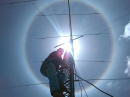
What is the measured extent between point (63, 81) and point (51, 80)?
181 cm

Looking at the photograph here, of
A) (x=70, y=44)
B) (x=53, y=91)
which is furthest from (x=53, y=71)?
(x=70, y=44)

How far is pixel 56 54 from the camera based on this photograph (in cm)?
659

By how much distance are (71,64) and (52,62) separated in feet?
4.98

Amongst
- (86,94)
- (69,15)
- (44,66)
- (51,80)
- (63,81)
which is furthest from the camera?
(69,15)

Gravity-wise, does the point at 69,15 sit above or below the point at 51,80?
above

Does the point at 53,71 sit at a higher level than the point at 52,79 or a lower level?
higher

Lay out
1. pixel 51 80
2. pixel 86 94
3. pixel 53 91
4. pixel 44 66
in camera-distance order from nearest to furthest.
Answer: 1. pixel 53 91
2. pixel 51 80
3. pixel 44 66
4. pixel 86 94

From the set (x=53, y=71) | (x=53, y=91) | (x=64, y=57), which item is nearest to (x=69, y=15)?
(x=64, y=57)

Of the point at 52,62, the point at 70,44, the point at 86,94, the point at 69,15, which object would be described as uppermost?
the point at 69,15

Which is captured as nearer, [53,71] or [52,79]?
[52,79]

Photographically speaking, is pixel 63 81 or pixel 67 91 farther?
pixel 63 81

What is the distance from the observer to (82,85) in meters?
8.89

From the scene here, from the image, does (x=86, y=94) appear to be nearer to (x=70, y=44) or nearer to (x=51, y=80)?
(x=70, y=44)

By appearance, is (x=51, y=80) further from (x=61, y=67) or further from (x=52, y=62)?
(x=61, y=67)
